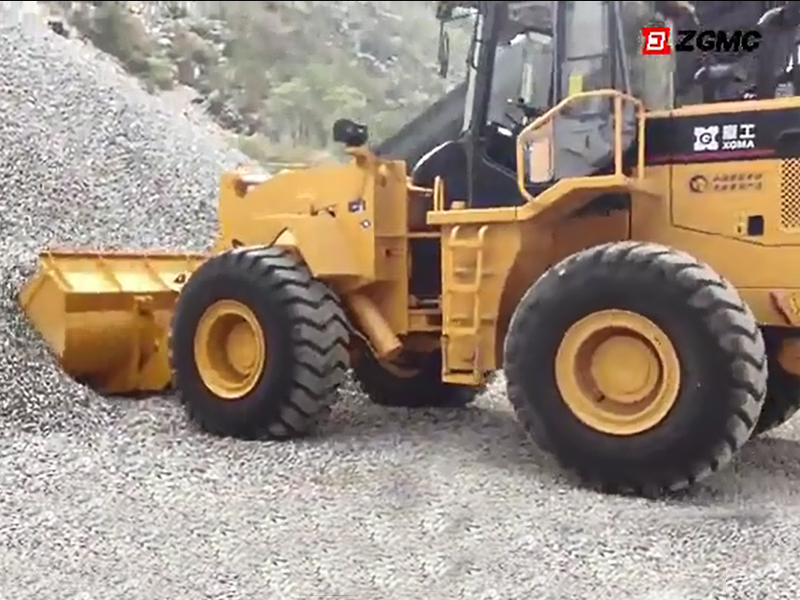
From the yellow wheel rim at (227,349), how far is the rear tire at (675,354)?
1.43 m

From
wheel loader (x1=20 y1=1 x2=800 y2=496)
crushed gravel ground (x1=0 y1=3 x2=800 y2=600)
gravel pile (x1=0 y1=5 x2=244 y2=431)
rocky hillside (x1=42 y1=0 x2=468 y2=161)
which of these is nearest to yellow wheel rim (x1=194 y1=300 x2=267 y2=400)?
wheel loader (x1=20 y1=1 x2=800 y2=496)

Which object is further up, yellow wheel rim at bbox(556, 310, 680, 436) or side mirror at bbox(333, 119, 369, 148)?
side mirror at bbox(333, 119, 369, 148)

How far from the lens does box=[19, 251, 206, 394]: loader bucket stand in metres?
6.18

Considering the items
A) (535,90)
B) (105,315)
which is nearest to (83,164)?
(105,315)

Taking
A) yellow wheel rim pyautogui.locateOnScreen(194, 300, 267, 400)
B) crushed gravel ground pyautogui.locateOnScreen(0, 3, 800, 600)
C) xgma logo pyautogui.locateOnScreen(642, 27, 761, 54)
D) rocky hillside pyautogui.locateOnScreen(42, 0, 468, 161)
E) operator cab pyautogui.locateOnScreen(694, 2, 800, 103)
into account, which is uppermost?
rocky hillside pyautogui.locateOnScreen(42, 0, 468, 161)

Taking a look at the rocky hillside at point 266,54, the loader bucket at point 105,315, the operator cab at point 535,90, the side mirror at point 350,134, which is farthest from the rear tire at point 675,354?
the rocky hillside at point 266,54

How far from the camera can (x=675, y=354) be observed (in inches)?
181

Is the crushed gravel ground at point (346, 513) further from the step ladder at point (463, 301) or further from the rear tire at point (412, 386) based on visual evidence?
the step ladder at point (463, 301)

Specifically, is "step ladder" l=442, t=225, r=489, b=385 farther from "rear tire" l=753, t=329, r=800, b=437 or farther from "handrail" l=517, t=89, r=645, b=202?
"rear tire" l=753, t=329, r=800, b=437

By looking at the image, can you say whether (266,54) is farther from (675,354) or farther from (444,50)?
(675,354)

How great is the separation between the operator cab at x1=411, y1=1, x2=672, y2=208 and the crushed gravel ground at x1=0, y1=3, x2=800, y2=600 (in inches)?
46.9

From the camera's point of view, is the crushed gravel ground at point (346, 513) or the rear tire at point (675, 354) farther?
the rear tire at point (675, 354)

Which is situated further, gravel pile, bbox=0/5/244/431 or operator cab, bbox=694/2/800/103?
gravel pile, bbox=0/5/244/431

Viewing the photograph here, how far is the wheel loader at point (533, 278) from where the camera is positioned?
4637 millimetres
